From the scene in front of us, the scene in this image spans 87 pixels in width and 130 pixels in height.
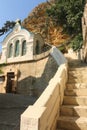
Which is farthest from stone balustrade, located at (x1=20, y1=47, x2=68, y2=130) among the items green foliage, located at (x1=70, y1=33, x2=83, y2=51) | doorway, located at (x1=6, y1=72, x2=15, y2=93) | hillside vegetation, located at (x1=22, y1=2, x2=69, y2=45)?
hillside vegetation, located at (x1=22, y1=2, x2=69, y2=45)

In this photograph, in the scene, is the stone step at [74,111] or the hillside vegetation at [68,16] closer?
the stone step at [74,111]

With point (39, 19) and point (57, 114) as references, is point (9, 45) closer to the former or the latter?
point (39, 19)

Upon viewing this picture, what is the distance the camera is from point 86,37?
13.6 metres

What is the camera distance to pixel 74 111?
5477 millimetres

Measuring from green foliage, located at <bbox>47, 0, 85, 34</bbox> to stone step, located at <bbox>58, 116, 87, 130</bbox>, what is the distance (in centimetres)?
1430

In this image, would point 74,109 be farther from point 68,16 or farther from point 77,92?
point 68,16

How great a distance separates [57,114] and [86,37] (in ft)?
29.7

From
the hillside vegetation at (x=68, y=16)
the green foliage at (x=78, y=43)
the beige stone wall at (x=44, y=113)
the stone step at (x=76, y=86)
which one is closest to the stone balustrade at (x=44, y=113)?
the beige stone wall at (x=44, y=113)

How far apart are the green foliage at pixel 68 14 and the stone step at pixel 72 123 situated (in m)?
14.3

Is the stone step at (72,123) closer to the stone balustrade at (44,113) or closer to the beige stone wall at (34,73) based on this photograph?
the stone balustrade at (44,113)

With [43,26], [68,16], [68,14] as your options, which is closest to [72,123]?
[68,16]

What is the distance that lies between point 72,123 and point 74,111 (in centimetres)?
63

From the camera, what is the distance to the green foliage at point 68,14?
18.9 m

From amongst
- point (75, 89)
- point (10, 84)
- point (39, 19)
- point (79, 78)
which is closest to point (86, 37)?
point (79, 78)
